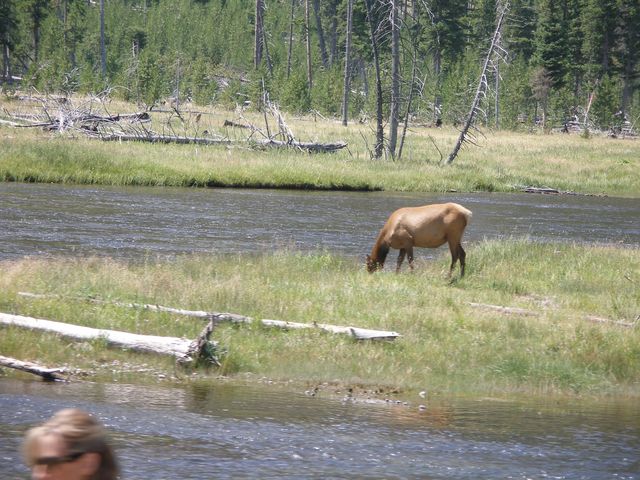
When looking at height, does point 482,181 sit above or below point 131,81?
below

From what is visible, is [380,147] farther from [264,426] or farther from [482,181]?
[264,426]

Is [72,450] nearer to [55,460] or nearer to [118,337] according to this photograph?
[55,460]

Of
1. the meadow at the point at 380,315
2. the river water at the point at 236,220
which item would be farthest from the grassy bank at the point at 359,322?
the river water at the point at 236,220

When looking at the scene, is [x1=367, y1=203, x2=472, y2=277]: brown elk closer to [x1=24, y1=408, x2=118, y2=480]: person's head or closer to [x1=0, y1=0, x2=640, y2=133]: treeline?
[x1=24, y1=408, x2=118, y2=480]: person's head

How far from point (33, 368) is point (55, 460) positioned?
24.3 feet

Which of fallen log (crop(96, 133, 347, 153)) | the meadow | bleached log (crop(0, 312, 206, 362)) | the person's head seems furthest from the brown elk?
fallen log (crop(96, 133, 347, 153))

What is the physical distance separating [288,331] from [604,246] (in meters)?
12.5

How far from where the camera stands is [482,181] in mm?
40625

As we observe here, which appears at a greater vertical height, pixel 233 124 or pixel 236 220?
pixel 233 124

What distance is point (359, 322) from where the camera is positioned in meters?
12.6

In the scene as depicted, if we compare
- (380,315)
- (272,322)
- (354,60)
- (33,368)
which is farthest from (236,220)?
(354,60)

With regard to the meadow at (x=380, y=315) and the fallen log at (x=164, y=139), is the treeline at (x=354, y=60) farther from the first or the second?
the meadow at (x=380, y=315)

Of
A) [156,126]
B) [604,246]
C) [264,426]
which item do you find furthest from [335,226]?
[156,126]

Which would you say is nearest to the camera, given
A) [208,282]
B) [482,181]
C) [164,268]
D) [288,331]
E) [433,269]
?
[288,331]
